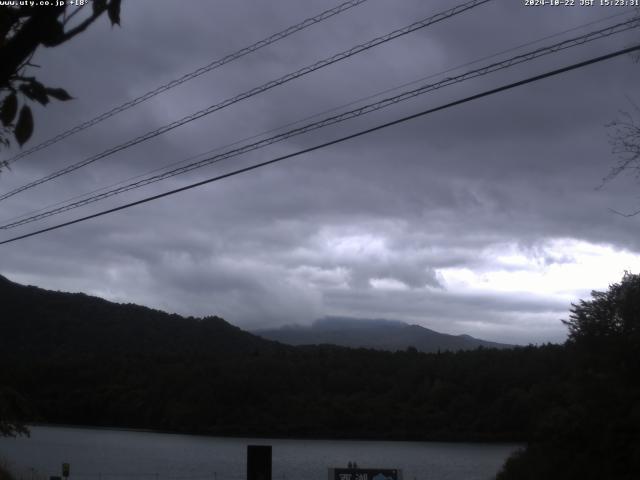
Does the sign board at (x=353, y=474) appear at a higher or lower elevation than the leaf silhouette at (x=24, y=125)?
lower

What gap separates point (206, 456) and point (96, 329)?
143 feet

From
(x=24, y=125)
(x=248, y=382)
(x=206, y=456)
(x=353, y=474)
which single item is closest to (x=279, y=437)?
(x=248, y=382)

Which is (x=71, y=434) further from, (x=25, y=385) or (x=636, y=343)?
(x=636, y=343)

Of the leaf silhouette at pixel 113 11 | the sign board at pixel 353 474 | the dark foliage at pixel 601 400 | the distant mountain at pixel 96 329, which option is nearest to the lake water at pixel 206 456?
the distant mountain at pixel 96 329

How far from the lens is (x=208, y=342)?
115 metres

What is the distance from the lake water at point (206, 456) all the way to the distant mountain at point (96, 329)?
34.8 ft

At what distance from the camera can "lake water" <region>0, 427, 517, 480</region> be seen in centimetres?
4784

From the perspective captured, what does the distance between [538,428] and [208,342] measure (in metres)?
89.6

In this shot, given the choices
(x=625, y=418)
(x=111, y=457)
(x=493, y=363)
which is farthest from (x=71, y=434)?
(x=625, y=418)

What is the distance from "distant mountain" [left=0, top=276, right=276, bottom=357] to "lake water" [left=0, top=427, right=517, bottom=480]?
10599mm

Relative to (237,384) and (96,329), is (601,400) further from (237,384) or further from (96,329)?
(96,329)

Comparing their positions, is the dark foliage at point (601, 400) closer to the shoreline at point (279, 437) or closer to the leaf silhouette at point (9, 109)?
the leaf silhouette at point (9, 109)

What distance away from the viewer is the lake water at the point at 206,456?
4784cm

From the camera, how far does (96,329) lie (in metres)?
98.2
